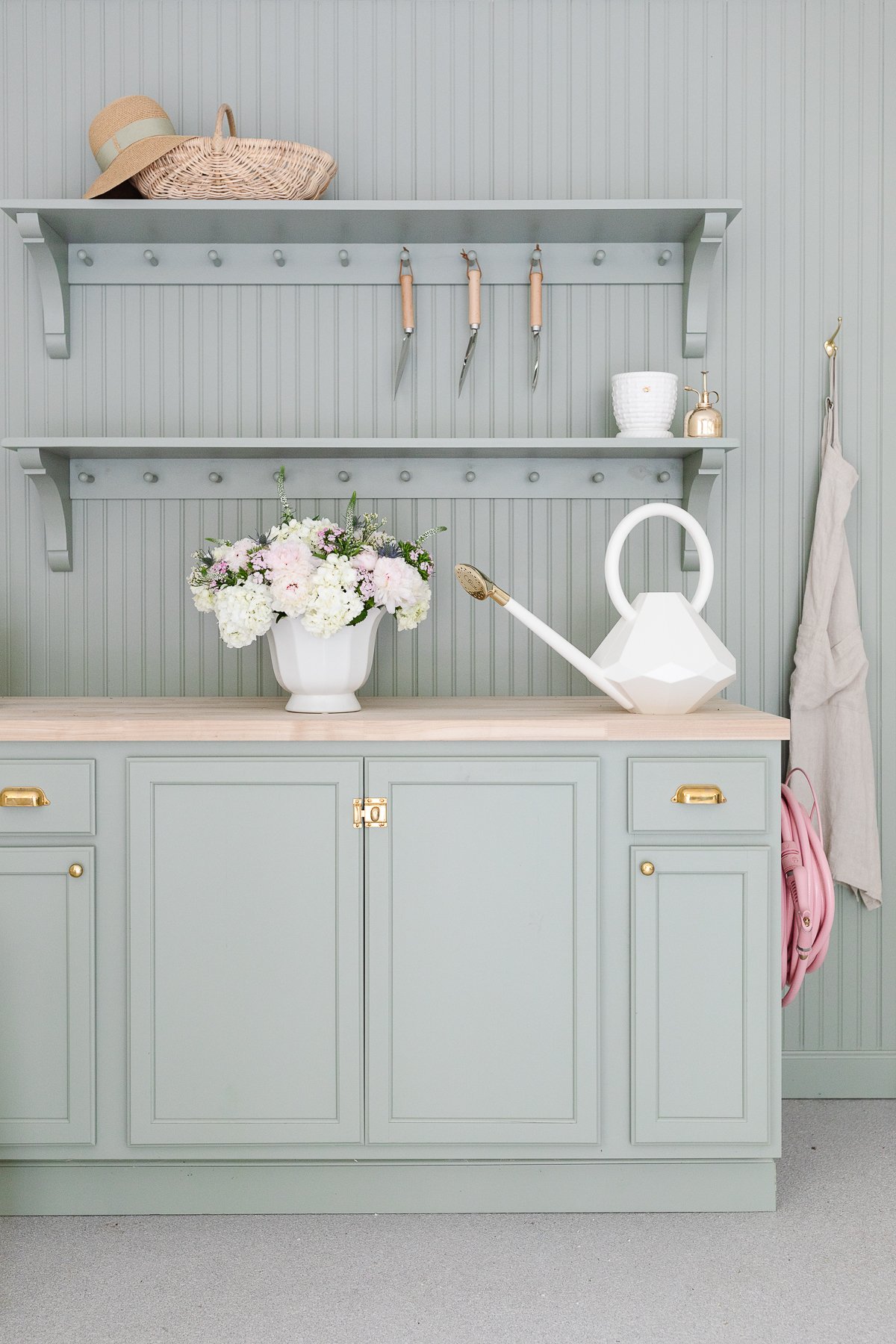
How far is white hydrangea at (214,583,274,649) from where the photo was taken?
1.90 m

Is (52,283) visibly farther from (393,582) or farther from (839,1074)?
(839,1074)

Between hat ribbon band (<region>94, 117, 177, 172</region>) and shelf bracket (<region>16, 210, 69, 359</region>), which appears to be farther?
shelf bracket (<region>16, 210, 69, 359</region>)

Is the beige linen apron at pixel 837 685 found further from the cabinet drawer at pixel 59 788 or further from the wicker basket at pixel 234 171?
the cabinet drawer at pixel 59 788

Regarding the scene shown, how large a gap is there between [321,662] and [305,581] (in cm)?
18

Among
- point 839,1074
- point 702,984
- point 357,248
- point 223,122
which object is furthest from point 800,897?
point 223,122

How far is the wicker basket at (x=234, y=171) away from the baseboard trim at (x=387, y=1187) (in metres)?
1.97

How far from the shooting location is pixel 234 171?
2.12 meters

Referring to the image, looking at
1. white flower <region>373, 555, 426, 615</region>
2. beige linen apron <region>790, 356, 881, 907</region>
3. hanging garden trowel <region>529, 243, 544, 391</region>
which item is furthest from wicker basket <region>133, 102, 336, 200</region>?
beige linen apron <region>790, 356, 881, 907</region>

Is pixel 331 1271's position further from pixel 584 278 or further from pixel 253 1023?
pixel 584 278

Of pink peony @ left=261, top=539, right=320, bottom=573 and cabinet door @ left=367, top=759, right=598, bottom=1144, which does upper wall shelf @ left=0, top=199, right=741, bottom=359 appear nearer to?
pink peony @ left=261, top=539, right=320, bottom=573

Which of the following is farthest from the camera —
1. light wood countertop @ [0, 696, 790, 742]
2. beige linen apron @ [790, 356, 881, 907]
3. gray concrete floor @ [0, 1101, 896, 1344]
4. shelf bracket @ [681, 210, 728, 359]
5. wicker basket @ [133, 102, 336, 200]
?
beige linen apron @ [790, 356, 881, 907]

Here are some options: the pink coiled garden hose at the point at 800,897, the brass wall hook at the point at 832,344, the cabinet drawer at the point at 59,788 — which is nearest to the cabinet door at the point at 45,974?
the cabinet drawer at the point at 59,788

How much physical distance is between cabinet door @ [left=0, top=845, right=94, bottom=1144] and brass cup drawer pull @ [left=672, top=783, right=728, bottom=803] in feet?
3.61

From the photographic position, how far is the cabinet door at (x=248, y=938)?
6.19 feet
